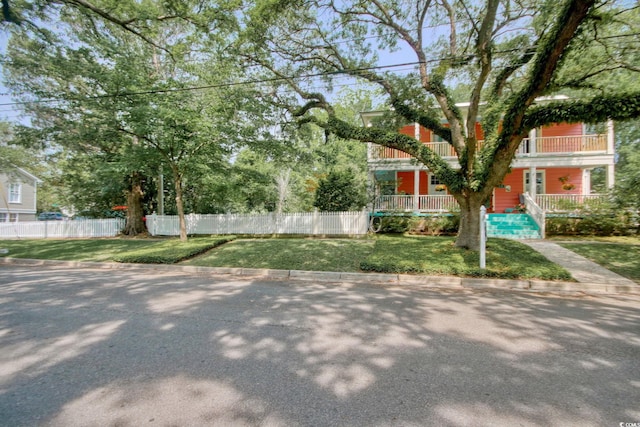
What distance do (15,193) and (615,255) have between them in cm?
4286

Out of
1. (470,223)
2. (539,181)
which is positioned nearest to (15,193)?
(470,223)

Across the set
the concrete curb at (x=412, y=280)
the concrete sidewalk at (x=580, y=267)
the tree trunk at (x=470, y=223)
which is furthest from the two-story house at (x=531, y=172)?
the concrete curb at (x=412, y=280)

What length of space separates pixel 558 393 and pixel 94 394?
384 centimetres

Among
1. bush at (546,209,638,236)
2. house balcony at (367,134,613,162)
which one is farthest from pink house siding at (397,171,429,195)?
bush at (546,209,638,236)

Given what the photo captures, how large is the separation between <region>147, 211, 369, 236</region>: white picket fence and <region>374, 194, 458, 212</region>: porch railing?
163 centimetres

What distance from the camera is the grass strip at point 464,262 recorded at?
6727 millimetres

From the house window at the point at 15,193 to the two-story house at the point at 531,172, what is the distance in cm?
3382

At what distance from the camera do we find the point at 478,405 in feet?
7.41

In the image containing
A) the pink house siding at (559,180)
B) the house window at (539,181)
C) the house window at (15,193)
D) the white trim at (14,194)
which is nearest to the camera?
the pink house siding at (559,180)

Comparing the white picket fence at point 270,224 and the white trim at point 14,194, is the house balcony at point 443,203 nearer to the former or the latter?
the white picket fence at point 270,224

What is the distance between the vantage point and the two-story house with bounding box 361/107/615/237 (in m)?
13.9

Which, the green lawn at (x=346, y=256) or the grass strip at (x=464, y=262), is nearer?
the grass strip at (x=464, y=262)

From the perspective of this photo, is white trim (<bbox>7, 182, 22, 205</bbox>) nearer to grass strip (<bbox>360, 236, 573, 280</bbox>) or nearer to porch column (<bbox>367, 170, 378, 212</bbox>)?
porch column (<bbox>367, 170, 378, 212</bbox>)

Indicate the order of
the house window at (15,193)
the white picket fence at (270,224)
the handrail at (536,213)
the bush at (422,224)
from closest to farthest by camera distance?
the handrail at (536,213) < the bush at (422,224) < the white picket fence at (270,224) < the house window at (15,193)
